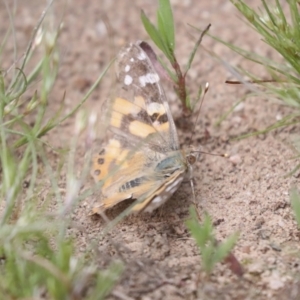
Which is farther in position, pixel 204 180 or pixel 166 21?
pixel 204 180

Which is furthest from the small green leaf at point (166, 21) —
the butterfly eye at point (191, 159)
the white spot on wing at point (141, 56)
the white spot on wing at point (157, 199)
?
the white spot on wing at point (157, 199)

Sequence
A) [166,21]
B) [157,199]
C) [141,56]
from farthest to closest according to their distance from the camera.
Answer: [141,56]
[166,21]
[157,199]

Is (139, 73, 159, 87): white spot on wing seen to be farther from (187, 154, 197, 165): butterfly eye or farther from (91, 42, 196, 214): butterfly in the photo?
(187, 154, 197, 165): butterfly eye

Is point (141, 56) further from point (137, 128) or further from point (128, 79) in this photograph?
point (137, 128)

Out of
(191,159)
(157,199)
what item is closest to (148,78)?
(191,159)

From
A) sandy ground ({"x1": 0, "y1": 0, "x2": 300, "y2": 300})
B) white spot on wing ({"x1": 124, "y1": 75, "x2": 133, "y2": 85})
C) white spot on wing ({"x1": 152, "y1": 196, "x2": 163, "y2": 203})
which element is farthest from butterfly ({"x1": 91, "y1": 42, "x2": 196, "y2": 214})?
white spot on wing ({"x1": 152, "y1": 196, "x2": 163, "y2": 203})

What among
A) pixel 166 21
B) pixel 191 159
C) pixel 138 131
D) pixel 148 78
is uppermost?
pixel 166 21

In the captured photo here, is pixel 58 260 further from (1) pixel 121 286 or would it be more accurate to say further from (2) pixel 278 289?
(2) pixel 278 289
